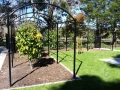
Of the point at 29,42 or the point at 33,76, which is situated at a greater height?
the point at 29,42

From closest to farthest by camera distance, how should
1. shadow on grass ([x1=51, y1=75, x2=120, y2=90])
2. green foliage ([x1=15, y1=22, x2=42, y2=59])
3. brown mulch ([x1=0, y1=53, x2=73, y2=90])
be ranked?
shadow on grass ([x1=51, y1=75, x2=120, y2=90]) → brown mulch ([x1=0, y1=53, x2=73, y2=90]) → green foliage ([x1=15, y1=22, x2=42, y2=59])

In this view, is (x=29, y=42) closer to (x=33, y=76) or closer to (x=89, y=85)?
(x=33, y=76)

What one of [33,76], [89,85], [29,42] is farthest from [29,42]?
[89,85]

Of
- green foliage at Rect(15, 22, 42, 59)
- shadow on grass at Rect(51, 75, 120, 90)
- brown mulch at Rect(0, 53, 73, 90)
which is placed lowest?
shadow on grass at Rect(51, 75, 120, 90)

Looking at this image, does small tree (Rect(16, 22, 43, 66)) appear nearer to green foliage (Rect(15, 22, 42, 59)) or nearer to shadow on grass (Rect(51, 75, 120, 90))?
green foliage (Rect(15, 22, 42, 59))

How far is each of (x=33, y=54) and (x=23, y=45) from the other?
0.52 meters

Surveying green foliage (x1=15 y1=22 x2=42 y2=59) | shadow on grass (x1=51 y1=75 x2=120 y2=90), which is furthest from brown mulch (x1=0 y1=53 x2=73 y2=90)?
green foliage (x1=15 y1=22 x2=42 y2=59)

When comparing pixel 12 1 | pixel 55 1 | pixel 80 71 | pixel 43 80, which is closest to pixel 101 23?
pixel 55 1

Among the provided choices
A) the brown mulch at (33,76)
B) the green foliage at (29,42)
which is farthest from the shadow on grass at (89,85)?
the green foliage at (29,42)

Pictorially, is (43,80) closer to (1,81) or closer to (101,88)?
(1,81)

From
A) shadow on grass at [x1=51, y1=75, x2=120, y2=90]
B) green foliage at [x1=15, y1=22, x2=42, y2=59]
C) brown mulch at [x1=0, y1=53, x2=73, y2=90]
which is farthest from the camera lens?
green foliage at [x1=15, y1=22, x2=42, y2=59]

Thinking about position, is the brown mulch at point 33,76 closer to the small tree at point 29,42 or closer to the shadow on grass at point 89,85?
the shadow on grass at point 89,85

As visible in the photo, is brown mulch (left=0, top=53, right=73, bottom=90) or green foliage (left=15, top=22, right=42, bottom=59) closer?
brown mulch (left=0, top=53, right=73, bottom=90)

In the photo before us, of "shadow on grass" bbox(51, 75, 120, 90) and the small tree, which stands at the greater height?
the small tree
